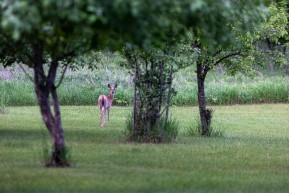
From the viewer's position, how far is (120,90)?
140 feet

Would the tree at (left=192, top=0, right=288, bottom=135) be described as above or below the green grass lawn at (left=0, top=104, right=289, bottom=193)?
above

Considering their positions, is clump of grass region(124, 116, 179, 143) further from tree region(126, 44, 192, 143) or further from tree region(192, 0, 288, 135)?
tree region(192, 0, 288, 135)

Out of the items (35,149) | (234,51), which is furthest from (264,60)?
(35,149)

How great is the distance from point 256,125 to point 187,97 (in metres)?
9.91

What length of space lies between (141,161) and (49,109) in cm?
341

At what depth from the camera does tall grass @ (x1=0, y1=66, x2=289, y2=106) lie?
134 feet

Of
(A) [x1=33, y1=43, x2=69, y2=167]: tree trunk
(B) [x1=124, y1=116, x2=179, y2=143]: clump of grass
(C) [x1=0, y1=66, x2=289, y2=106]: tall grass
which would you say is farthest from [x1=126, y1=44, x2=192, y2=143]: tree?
(C) [x1=0, y1=66, x2=289, y2=106]: tall grass

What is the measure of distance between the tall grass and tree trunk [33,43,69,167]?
22.9 metres

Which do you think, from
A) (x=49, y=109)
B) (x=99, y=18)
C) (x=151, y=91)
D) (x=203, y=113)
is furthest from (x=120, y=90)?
(x=99, y=18)

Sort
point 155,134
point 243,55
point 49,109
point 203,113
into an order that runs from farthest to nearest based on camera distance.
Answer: point 203,113, point 243,55, point 155,134, point 49,109

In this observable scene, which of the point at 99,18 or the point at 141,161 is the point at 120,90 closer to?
the point at 141,161

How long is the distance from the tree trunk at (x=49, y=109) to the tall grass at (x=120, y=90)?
22901 mm

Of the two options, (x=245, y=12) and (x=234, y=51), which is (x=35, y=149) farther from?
(x=234, y=51)

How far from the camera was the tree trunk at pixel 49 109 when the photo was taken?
1554 cm
